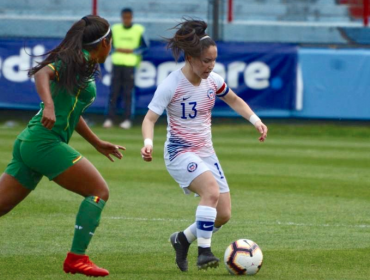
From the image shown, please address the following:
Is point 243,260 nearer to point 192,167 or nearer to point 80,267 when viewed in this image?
point 192,167

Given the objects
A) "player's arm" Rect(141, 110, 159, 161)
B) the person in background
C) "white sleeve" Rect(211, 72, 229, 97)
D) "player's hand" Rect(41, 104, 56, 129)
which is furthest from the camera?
the person in background

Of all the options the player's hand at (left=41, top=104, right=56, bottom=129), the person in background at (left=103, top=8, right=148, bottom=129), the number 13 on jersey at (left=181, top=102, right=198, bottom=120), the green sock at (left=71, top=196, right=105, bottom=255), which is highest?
the player's hand at (left=41, top=104, right=56, bottom=129)

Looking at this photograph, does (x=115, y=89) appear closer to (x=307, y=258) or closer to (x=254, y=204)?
(x=254, y=204)

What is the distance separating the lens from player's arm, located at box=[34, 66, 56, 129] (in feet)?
18.4

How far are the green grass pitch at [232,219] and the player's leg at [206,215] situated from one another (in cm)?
11

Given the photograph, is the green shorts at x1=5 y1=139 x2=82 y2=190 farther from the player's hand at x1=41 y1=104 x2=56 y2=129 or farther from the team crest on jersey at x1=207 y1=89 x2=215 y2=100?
the team crest on jersey at x1=207 y1=89 x2=215 y2=100

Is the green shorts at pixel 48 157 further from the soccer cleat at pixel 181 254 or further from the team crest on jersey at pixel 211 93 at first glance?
the team crest on jersey at pixel 211 93

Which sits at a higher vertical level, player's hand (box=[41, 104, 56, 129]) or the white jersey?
player's hand (box=[41, 104, 56, 129])

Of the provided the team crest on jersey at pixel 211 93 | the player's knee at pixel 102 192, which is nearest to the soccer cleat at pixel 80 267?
the player's knee at pixel 102 192

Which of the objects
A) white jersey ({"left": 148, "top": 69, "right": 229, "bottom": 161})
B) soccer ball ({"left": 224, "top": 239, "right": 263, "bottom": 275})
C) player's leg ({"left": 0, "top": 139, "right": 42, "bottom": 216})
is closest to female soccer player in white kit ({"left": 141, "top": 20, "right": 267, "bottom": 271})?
white jersey ({"left": 148, "top": 69, "right": 229, "bottom": 161})

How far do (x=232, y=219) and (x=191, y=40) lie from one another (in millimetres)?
2789

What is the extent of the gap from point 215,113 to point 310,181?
7.88 metres

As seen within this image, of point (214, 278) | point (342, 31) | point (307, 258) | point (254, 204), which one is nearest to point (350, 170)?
point (254, 204)

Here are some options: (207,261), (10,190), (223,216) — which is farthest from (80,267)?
(223,216)
